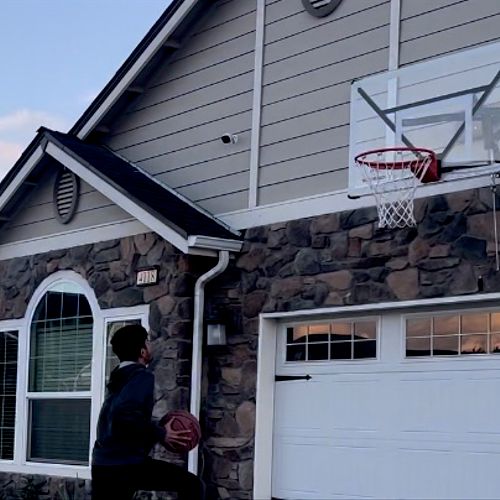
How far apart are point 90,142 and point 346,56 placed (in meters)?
4.08

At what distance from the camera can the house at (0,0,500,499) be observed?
9172 mm

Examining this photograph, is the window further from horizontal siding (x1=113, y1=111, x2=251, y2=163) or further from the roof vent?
the roof vent

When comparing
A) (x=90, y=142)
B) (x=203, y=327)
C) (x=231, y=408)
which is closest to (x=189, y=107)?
(x=90, y=142)

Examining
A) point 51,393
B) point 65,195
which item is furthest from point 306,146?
point 51,393

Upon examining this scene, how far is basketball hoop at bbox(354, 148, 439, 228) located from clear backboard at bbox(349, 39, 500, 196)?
0.08m

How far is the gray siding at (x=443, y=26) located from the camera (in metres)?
9.30

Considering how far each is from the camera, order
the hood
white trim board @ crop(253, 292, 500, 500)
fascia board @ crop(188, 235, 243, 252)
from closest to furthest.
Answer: the hood, white trim board @ crop(253, 292, 500, 500), fascia board @ crop(188, 235, 243, 252)

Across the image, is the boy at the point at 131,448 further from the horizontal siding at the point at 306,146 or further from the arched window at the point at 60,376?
the arched window at the point at 60,376

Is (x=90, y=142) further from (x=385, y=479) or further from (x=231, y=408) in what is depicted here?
(x=385, y=479)

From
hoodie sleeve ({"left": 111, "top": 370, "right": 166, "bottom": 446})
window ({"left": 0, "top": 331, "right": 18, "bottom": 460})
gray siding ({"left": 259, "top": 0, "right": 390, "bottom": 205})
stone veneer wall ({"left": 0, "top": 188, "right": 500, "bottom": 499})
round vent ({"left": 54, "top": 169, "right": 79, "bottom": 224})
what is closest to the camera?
hoodie sleeve ({"left": 111, "top": 370, "right": 166, "bottom": 446})

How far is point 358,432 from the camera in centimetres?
1004

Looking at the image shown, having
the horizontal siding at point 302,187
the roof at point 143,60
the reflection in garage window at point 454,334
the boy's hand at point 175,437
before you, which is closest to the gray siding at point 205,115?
the roof at point 143,60

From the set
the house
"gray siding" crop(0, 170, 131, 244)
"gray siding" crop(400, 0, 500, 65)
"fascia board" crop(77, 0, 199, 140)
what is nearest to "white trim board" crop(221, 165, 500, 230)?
the house

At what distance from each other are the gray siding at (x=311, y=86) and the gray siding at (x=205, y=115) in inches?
Answer: 13.7
